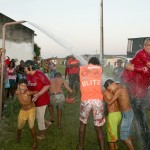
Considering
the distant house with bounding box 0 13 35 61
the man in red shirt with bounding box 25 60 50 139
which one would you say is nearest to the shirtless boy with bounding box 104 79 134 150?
the man in red shirt with bounding box 25 60 50 139

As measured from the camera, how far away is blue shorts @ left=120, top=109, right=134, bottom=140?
6164 millimetres

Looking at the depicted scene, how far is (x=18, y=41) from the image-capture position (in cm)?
2792

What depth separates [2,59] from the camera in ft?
30.9

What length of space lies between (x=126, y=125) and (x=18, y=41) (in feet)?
74.9

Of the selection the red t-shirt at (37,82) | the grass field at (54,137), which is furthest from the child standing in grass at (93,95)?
the red t-shirt at (37,82)

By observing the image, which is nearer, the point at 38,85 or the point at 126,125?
the point at 126,125

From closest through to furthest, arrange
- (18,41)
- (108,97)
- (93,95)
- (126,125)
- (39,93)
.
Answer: (126,125), (108,97), (93,95), (39,93), (18,41)

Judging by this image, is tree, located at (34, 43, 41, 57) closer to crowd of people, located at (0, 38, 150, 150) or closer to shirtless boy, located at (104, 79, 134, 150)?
crowd of people, located at (0, 38, 150, 150)

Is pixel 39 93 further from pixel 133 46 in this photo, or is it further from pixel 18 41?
pixel 133 46

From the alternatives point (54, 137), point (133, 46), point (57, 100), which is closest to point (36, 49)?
point (133, 46)

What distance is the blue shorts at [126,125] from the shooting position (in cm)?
616

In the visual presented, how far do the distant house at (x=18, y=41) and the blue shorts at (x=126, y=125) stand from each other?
756 inches

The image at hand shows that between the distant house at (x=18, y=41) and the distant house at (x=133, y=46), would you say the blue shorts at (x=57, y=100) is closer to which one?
the distant house at (x=18, y=41)

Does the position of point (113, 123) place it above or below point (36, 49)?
below
